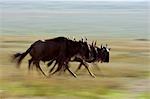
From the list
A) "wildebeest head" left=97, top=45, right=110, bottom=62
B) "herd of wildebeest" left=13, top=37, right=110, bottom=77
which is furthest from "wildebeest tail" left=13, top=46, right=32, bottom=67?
"wildebeest head" left=97, top=45, right=110, bottom=62

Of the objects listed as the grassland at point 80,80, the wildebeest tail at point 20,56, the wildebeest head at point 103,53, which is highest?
the wildebeest head at point 103,53

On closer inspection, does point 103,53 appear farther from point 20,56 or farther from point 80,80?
point 20,56

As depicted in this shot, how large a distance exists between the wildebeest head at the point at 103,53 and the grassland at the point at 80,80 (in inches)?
3.2

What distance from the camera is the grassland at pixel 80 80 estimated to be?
436cm

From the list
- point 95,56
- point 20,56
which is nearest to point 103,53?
point 95,56

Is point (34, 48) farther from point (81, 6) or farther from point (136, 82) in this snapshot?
point (136, 82)

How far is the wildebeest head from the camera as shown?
13.1 feet

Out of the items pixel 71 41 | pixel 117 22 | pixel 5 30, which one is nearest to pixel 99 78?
pixel 71 41

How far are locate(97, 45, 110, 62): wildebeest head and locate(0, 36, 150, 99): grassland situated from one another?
80mm

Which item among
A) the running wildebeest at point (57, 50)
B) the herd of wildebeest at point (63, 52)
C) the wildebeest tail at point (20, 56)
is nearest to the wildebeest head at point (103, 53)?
the herd of wildebeest at point (63, 52)

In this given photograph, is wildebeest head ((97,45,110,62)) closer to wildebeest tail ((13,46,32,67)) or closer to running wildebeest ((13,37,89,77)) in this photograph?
running wildebeest ((13,37,89,77))

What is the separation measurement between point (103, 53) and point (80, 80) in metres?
0.44

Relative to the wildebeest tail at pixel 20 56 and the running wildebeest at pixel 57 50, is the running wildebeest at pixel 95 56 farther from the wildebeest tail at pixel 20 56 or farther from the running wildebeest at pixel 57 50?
the wildebeest tail at pixel 20 56

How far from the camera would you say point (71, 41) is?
4.12 meters
